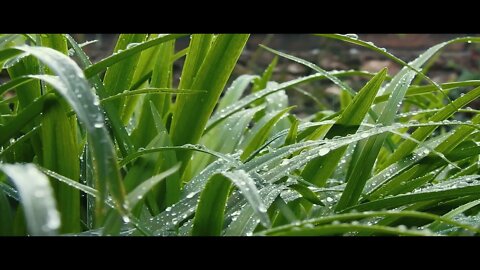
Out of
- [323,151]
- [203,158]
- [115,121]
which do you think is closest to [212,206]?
[323,151]

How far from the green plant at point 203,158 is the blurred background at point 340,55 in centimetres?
367

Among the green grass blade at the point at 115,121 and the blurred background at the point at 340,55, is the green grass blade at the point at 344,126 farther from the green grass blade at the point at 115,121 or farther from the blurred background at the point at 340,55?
the blurred background at the point at 340,55

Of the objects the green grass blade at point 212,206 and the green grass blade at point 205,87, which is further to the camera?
the green grass blade at point 205,87

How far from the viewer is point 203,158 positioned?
1.17 m

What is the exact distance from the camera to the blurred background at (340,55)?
15.9 ft

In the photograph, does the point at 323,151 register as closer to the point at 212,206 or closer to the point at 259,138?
the point at 212,206

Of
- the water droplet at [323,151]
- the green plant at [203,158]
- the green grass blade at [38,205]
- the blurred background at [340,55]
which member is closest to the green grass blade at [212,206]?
the green plant at [203,158]

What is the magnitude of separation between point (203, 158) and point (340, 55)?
4012 millimetres

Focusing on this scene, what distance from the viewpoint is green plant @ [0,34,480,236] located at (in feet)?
2.31

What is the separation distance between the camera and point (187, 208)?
81 cm
